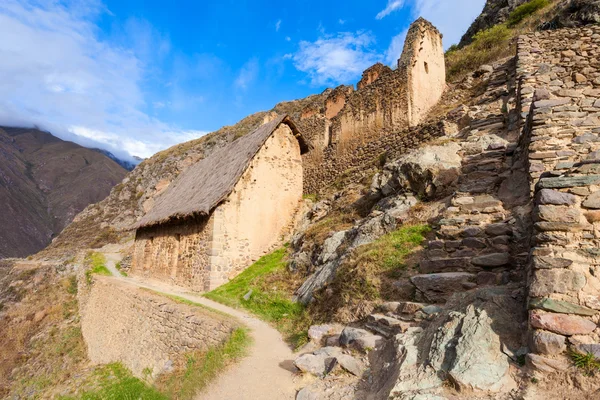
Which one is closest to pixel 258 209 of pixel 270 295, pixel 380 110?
pixel 270 295

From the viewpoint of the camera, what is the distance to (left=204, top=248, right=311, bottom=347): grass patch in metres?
7.54

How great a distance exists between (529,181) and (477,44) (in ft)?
63.3

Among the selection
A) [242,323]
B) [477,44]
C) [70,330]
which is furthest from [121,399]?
[477,44]

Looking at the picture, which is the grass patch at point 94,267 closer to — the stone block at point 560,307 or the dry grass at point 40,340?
the dry grass at point 40,340

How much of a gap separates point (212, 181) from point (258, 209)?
264 cm

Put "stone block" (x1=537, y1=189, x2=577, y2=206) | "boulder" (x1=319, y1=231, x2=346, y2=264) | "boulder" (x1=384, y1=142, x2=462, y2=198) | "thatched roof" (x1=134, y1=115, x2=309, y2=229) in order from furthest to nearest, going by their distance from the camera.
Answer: "thatched roof" (x1=134, y1=115, x2=309, y2=229)
"boulder" (x1=319, y1=231, x2=346, y2=264)
"boulder" (x1=384, y1=142, x2=462, y2=198)
"stone block" (x1=537, y1=189, x2=577, y2=206)

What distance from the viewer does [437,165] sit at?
30.2 feet

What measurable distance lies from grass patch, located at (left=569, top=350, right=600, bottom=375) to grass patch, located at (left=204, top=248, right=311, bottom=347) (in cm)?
405

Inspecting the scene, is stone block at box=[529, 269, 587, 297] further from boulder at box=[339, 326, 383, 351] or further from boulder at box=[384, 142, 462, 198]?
boulder at box=[384, 142, 462, 198]

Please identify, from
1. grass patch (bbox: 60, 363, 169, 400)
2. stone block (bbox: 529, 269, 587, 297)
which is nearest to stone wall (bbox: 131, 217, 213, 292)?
grass patch (bbox: 60, 363, 169, 400)

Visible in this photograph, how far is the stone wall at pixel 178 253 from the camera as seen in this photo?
13.0 m

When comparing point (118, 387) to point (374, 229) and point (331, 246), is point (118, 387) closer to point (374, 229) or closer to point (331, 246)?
point (331, 246)

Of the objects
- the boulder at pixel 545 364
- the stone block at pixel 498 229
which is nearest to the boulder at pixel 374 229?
the stone block at pixel 498 229

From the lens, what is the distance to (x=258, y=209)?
14281 millimetres
